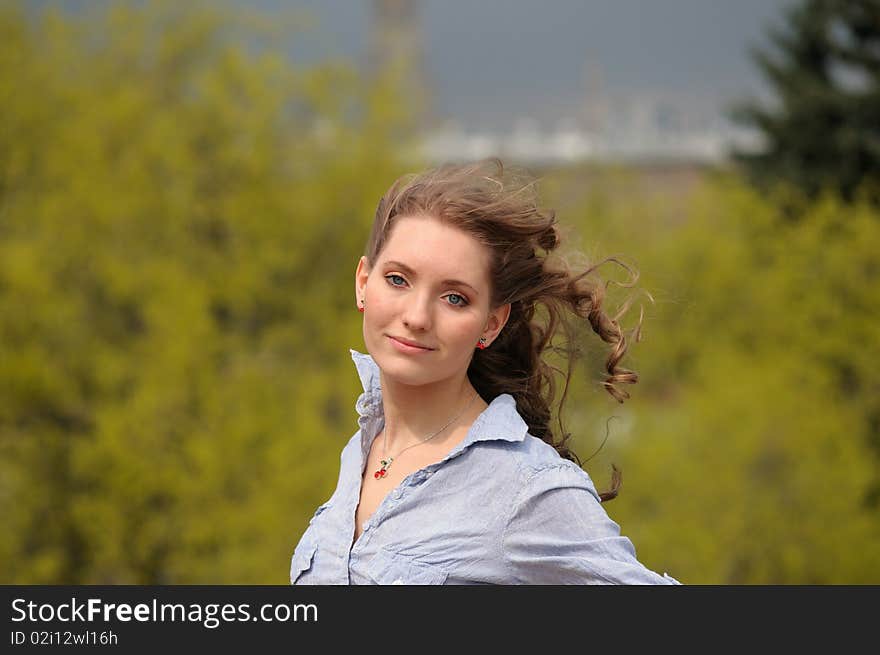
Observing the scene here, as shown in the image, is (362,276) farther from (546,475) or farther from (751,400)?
(751,400)

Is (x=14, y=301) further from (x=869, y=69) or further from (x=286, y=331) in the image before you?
(x=869, y=69)

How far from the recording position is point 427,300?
165 cm

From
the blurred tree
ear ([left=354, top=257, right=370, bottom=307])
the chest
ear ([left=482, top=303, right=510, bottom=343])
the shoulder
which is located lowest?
the shoulder

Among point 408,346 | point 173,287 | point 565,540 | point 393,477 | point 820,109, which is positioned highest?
point 820,109

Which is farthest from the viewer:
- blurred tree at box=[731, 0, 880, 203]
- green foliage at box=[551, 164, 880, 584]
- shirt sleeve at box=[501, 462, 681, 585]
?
blurred tree at box=[731, 0, 880, 203]

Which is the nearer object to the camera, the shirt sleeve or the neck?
the shirt sleeve

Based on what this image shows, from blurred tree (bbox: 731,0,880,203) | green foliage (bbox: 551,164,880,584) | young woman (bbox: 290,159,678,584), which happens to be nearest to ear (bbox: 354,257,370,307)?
young woman (bbox: 290,159,678,584)

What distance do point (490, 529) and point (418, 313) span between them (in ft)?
0.97

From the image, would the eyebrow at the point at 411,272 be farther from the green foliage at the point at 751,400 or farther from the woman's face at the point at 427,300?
the green foliage at the point at 751,400

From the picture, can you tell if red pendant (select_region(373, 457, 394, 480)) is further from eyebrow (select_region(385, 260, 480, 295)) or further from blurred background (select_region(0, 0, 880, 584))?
blurred background (select_region(0, 0, 880, 584))

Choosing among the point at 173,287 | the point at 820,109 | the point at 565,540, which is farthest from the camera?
the point at 820,109

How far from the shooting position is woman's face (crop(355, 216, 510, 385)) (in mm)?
1657

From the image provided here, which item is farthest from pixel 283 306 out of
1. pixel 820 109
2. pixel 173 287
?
pixel 820 109

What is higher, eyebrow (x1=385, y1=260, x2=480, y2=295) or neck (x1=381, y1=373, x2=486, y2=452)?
eyebrow (x1=385, y1=260, x2=480, y2=295)
